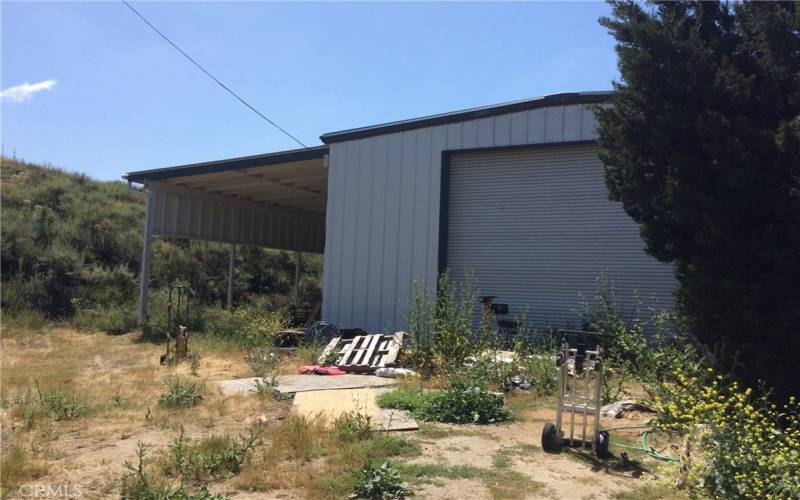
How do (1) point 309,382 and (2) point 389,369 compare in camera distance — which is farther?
(2) point 389,369

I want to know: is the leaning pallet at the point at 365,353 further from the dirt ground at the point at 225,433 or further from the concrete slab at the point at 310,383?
the dirt ground at the point at 225,433

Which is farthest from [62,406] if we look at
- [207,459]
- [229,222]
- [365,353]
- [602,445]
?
[229,222]

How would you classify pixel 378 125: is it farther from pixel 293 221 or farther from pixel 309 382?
pixel 293 221

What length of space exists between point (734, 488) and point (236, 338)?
10804 millimetres

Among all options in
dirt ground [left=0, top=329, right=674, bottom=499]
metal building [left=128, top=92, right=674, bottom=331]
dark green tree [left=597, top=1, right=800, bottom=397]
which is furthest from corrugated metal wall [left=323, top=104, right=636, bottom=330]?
dark green tree [left=597, top=1, right=800, bottom=397]

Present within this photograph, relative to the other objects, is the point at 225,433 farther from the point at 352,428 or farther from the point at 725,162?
the point at 725,162

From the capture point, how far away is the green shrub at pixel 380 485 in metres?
4.46

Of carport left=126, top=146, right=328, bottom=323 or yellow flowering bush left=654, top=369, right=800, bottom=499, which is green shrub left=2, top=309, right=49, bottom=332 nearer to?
carport left=126, top=146, right=328, bottom=323

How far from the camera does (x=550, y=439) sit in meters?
5.55

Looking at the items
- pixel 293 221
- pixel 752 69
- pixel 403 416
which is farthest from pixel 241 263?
pixel 752 69

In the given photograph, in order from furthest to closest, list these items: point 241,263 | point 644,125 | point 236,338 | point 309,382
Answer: point 241,263, point 236,338, point 309,382, point 644,125

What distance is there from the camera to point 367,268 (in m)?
13.3

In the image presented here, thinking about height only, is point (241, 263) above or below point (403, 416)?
above

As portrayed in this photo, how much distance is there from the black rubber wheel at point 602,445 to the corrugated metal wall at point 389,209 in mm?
7191
